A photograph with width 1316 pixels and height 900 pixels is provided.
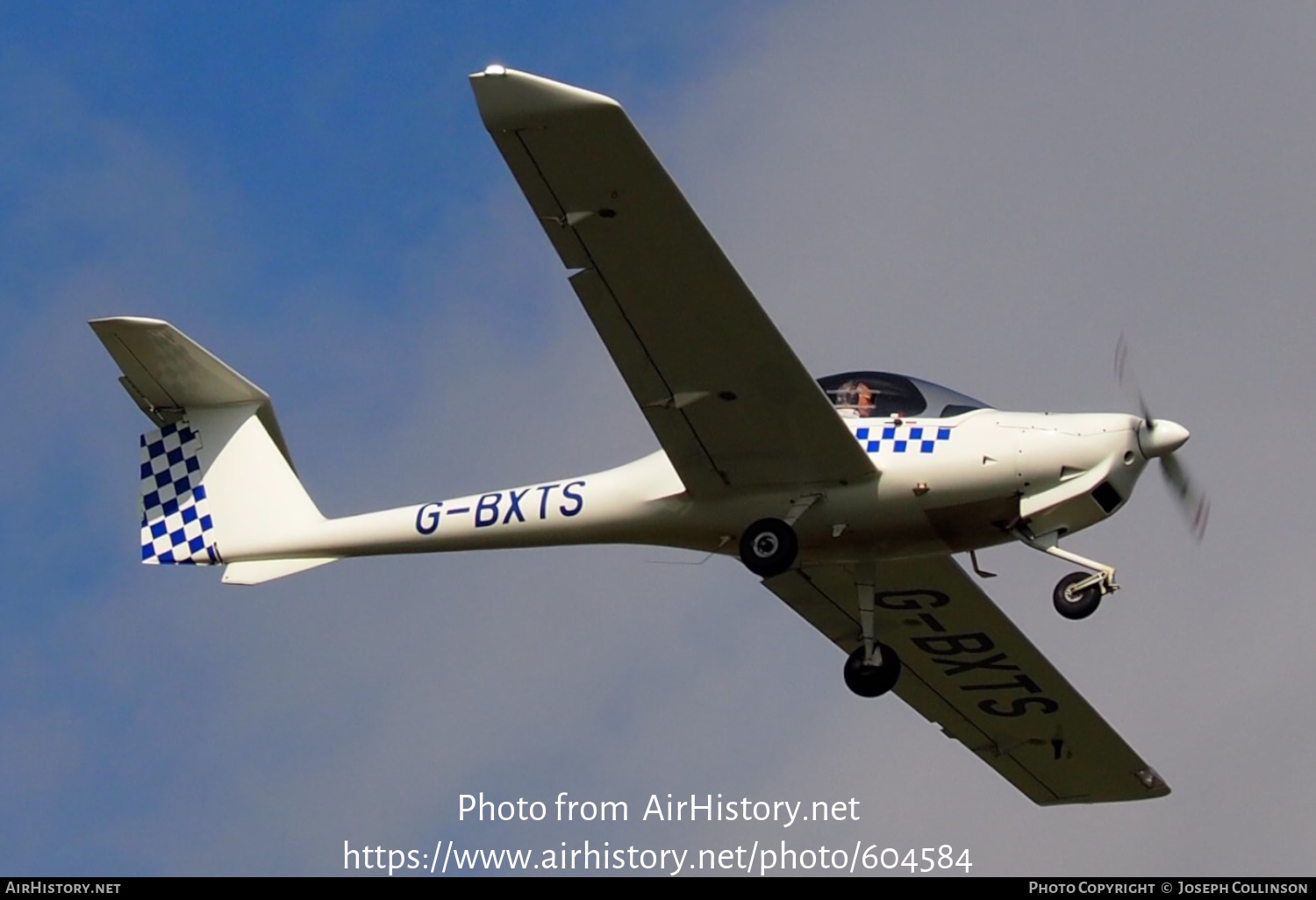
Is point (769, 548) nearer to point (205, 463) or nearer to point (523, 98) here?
point (523, 98)

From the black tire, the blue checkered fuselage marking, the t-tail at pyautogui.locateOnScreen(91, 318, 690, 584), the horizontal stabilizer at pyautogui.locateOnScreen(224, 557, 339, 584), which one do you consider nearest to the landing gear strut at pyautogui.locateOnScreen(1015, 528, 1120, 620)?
the black tire

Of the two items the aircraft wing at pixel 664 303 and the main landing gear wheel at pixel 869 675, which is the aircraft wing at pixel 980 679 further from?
the aircraft wing at pixel 664 303

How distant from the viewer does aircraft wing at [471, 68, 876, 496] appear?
14930 mm

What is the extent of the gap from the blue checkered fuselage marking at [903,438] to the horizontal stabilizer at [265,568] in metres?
5.36

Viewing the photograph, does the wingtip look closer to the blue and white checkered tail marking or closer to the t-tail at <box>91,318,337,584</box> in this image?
the t-tail at <box>91,318,337,584</box>

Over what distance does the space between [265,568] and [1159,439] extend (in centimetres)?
833

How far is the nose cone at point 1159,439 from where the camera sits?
1664 cm

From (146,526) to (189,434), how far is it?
982 millimetres

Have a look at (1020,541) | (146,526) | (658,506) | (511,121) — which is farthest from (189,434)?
(1020,541)

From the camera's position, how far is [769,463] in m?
17.1

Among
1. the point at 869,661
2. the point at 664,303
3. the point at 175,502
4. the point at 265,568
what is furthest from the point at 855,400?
the point at 175,502

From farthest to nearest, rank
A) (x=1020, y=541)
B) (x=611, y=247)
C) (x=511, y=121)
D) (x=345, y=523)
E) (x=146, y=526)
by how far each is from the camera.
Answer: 1. (x=146, y=526)
2. (x=345, y=523)
3. (x=1020, y=541)
4. (x=611, y=247)
5. (x=511, y=121)

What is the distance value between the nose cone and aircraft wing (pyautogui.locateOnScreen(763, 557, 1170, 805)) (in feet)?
8.64

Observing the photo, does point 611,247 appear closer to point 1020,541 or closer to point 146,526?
point 1020,541
